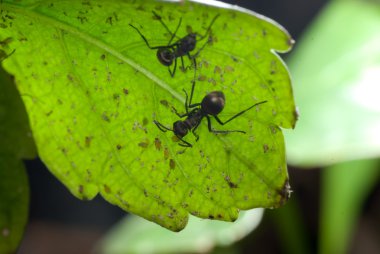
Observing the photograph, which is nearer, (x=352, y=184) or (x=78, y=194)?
(x=78, y=194)

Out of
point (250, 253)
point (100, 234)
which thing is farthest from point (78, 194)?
point (100, 234)

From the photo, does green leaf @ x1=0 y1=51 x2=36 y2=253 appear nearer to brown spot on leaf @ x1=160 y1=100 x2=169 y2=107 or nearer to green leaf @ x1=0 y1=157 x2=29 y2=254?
green leaf @ x1=0 y1=157 x2=29 y2=254

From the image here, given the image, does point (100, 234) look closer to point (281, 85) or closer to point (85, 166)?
point (85, 166)

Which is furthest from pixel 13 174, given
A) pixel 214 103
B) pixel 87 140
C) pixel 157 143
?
pixel 214 103

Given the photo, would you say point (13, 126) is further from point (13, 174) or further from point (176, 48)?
point (176, 48)

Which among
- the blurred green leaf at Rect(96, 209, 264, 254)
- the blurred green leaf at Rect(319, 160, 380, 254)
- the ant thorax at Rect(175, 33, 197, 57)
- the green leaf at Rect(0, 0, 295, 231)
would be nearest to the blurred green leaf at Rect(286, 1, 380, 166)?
the blurred green leaf at Rect(96, 209, 264, 254)
